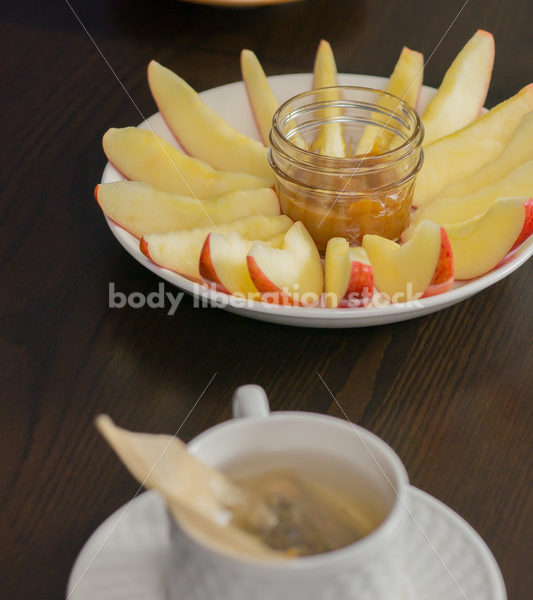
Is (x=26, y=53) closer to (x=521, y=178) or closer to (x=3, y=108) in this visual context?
(x=3, y=108)

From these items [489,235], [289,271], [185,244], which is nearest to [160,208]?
[185,244]

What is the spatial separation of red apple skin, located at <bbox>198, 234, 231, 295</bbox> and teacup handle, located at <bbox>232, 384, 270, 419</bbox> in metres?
0.34

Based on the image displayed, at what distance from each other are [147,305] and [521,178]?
0.49m

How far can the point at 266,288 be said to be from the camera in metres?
0.91

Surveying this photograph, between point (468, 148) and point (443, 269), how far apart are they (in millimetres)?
300

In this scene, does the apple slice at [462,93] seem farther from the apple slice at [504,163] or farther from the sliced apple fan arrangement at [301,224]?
the apple slice at [504,163]

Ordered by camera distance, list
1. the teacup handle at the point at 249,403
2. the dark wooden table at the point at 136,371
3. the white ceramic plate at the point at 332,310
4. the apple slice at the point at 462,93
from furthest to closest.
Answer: the apple slice at the point at 462,93 → the white ceramic plate at the point at 332,310 → the dark wooden table at the point at 136,371 → the teacup handle at the point at 249,403

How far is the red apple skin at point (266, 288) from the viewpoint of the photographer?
905 mm

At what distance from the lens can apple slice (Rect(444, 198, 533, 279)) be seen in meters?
0.94

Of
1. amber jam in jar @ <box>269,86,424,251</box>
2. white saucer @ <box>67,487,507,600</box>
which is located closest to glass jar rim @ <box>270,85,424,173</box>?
amber jam in jar @ <box>269,86,424,251</box>

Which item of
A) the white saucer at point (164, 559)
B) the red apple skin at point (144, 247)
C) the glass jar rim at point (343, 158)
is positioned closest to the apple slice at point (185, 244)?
the red apple skin at point (144, 247)

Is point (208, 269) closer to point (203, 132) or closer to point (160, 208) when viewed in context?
point (160, 208)

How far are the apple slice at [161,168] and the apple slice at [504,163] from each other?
0.28m

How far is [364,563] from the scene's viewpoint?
48 centimetres
